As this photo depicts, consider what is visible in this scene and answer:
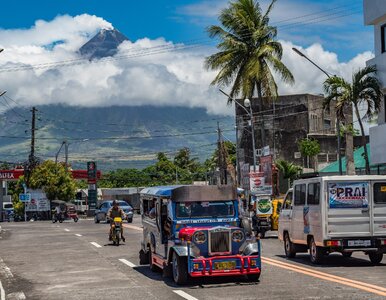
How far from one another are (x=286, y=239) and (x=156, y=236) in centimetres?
580

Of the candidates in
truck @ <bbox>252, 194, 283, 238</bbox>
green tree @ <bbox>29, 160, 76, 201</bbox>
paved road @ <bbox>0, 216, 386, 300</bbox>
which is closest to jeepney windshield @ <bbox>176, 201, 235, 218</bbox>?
paved road @ <bbox>0, 216, 386, 300</bbox>

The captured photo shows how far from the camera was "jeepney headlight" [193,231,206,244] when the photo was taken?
14750 mm

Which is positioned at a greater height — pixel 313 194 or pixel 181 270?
pixel 313 194

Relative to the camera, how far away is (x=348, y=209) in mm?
18109

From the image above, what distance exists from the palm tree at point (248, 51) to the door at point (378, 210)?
2743 cm

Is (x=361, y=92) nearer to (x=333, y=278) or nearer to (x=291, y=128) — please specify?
(x=333, y=278)

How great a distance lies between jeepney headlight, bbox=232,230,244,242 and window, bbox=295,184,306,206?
5.04 meters

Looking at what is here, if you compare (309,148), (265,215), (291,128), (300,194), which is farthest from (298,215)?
(291,128)

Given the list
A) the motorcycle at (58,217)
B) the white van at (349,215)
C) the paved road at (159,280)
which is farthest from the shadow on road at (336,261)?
the motorcycle at (58,217)

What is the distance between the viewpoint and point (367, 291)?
13.2 m

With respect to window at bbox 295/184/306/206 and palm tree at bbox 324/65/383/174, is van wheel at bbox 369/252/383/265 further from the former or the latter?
palm tree at bbox 324/65/383/174

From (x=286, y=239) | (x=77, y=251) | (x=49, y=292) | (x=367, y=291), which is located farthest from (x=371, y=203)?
(x=77, y=251)

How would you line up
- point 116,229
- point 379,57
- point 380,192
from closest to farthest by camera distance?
point 380,192 < point 116,229 < point 379,57

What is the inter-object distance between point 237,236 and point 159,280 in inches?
86.5
